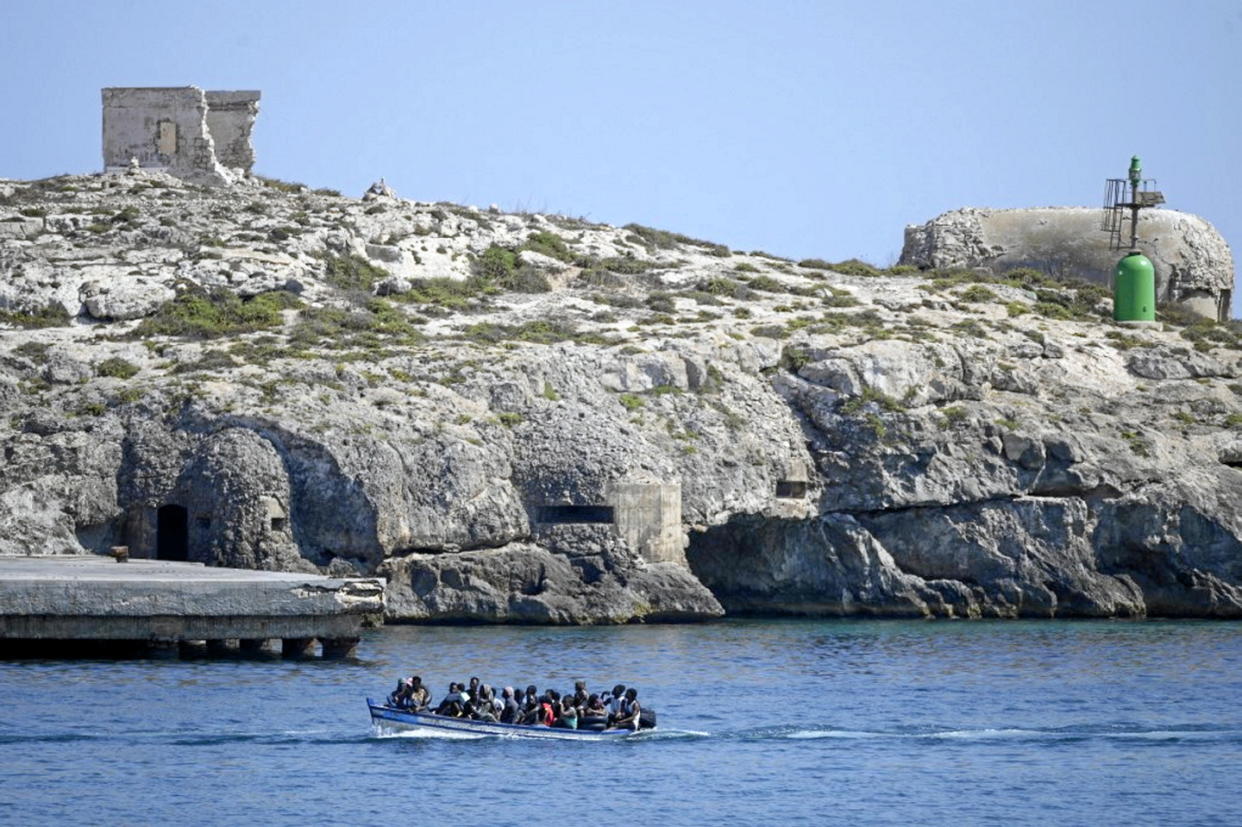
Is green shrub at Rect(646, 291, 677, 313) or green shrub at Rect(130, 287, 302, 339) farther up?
green shrub at Rect(646, 291, 677, 313)

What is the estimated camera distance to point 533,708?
43.2 m

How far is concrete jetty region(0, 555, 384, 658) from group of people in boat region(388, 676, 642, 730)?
8.84 m

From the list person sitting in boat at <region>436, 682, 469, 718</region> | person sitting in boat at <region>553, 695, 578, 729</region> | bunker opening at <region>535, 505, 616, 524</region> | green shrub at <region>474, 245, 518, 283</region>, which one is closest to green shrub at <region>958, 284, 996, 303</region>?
green shrub at <region>474, 245, 518, 283</region>

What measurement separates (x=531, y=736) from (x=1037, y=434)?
2667 centimetres

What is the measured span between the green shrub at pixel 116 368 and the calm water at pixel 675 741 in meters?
11.4

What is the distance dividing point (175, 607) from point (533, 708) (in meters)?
11.2

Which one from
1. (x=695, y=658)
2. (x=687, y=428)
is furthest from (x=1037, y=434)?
(x=695, y=658)

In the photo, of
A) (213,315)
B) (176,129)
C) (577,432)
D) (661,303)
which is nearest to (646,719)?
(577,432)

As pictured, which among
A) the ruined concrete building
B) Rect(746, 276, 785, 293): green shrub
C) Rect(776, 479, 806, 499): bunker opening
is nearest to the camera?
Rect(776, 479, 806, 499): bunker opening

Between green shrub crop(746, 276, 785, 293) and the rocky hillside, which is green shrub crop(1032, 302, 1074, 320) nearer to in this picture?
the rocky hillside

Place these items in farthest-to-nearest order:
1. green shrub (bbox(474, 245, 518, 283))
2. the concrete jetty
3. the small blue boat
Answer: green shrub (bbox(474, 245, 518, 283))
the concrete jetty
the small blue boat

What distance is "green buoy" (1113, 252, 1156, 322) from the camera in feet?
263

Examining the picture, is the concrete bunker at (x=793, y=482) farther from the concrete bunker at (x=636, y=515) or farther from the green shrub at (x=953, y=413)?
the green shrub at (x=953, y=413)

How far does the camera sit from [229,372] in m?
62.7
